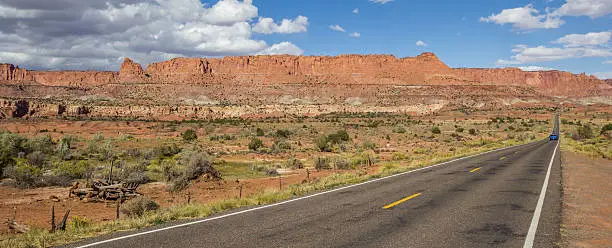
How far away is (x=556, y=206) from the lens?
31.5ft

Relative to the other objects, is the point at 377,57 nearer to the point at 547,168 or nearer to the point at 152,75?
the point at 152,75

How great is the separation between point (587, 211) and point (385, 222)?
4958mm

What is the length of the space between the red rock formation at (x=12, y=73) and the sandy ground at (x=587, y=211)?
20338 cm

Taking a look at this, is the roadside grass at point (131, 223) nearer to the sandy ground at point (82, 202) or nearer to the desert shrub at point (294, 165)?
the sandy ground at point (82, 202)

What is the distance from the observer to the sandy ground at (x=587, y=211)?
22.7 feet

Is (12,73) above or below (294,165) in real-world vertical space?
above

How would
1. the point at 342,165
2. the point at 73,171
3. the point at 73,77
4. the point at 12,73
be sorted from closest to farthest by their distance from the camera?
the point at 73,171 → the point at 342,165 → the point at 12,73 → the point at 73,77

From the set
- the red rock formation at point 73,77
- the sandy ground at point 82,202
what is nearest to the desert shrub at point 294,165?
the sandy ground at point 82,202

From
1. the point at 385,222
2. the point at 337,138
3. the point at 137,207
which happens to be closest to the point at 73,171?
the point at 137,207

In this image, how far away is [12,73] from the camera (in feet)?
561

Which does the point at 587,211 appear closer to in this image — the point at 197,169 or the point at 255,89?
the point at 197,169

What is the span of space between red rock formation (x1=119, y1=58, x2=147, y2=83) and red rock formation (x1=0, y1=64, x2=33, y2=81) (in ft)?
168

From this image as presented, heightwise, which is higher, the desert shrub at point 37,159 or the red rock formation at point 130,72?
the red rock formation at point 130,72

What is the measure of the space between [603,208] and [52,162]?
92.0 ft
